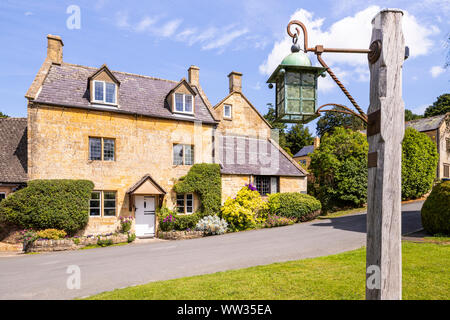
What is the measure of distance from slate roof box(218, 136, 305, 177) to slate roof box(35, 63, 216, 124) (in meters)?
2.87

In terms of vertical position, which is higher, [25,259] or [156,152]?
[156,152]

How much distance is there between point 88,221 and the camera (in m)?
16.8

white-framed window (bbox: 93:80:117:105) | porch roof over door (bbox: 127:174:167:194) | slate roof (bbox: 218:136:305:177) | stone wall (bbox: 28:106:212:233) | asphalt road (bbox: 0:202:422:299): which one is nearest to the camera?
asphalt road (bbox: 0:202:422:299)

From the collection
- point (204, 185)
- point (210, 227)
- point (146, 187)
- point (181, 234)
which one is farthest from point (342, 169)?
point (146, 187)

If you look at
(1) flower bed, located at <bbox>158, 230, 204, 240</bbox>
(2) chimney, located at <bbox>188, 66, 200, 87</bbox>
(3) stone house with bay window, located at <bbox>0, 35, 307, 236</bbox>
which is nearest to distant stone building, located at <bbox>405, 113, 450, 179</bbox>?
(3) stone house with bay window, located at <bbox>0, 35, 307, 236</bbox>

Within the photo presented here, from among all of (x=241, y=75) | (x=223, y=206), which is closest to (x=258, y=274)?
(x=223, y=206)

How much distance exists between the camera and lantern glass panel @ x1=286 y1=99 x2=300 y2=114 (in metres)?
5.21

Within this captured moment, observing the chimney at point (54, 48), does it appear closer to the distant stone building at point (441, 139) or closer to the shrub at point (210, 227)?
the shrub at point (210, 227)

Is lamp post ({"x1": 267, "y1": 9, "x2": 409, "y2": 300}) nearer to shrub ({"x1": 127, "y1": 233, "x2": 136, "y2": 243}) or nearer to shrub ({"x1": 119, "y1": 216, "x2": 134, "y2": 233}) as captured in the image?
shrub ({"x1": 127, "y1": 233, "x2": 136, "y2": 243})

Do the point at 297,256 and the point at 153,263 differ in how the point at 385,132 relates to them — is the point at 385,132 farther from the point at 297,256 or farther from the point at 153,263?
the point at 153,263

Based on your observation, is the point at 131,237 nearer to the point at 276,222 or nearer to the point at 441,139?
the point at 276,222

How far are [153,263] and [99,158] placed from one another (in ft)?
31.1

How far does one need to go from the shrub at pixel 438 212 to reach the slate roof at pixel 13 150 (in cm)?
1968

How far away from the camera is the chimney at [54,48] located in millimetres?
18312
